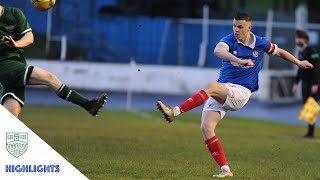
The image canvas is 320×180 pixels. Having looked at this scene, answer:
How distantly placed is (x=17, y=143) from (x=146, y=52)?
26303mm

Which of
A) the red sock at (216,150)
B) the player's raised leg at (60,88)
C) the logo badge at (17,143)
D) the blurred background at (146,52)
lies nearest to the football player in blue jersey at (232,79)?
the red sock at (216,150)

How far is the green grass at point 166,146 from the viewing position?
13.2 metres

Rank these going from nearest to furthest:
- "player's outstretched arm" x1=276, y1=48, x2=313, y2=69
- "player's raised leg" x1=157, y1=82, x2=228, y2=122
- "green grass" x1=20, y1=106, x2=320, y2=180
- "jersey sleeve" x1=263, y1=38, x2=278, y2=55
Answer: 1. "player's raised leg" x1=157, y1=82, x2=228, y2=122
2. "jersey sleeve" x1=263, y1=38, x2=278, y2=55
3. "player's outstretched arm" x1=276, y1=48, x2=313, y2=69
4. "green grass" x1=20, y1=106, x2=320, y2=180

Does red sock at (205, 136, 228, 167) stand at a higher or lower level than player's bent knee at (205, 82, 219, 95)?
lower

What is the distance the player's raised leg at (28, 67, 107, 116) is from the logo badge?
1.73 meters

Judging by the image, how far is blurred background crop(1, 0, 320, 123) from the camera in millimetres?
34938

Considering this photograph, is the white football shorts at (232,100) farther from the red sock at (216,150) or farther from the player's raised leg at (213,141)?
the red sock at (216,150)

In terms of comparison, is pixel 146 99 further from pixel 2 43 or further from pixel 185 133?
pixel 2 43

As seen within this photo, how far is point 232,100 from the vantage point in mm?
12453

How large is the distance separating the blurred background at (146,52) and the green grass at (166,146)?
6.39 metres

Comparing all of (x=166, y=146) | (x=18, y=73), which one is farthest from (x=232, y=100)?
(x=166, y=146)

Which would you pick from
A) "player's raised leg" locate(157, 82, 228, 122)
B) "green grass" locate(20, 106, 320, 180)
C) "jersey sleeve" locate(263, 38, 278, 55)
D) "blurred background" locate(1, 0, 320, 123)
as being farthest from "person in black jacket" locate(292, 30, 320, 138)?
"blurred background" locate(1, 0, 320, 123)

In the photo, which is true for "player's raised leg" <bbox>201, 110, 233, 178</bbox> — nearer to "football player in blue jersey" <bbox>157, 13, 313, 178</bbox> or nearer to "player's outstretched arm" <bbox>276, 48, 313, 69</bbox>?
"football player in blue jersey" <bbox>157, 13, 313, 178</bbox>

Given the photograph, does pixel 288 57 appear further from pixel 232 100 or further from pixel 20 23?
pixel 20 23
